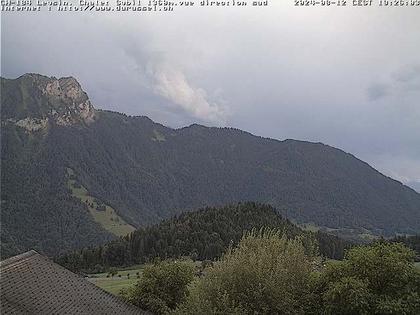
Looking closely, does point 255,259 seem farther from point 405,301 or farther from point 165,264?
point 165,264

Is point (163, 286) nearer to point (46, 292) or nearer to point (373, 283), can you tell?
point (46, 292)

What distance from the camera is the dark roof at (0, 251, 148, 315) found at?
23.4 metres

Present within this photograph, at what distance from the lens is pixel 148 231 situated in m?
143

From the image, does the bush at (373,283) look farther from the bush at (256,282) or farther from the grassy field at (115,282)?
the grassy field at (115,282)

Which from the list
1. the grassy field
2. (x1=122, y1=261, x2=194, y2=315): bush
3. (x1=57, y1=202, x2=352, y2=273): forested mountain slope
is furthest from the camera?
(x1=57, y1=202, x2=352, y2=273): forested mountain slope

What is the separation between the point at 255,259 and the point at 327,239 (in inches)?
5493

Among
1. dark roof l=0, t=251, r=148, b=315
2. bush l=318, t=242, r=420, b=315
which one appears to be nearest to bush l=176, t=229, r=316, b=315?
bush l=318, t=242, r=420, b=315

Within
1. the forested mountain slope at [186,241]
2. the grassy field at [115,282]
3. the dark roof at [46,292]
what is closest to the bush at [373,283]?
the dark roof at [46,292]

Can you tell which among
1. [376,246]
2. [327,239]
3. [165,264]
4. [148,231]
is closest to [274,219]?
[327,239]

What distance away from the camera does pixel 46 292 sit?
25859 mm

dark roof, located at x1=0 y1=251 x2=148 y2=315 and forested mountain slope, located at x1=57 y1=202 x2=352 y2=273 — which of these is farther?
forested mountain slope, located at x1=57 y1=202 x2=352 y2=273

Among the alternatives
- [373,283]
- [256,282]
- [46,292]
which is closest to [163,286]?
[256,282]

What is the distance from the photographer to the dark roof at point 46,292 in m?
23.4

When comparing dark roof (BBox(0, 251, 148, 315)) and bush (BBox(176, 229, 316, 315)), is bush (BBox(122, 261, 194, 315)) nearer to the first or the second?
dark roof (BBox(0, 251, 148, 315))
